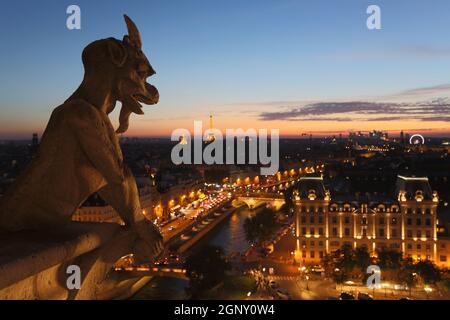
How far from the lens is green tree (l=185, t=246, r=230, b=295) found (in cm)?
1196

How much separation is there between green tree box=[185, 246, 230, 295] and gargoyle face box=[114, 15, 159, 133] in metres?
10.6

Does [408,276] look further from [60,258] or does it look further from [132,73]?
[60,258]

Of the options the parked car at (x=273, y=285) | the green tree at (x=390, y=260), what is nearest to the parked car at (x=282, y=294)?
the parked car at (x=273, y=285)

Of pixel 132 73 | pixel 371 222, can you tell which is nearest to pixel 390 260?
pixel 371 222

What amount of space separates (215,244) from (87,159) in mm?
17421

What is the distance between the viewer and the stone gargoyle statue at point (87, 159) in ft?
4.78

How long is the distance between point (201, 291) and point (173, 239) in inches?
263

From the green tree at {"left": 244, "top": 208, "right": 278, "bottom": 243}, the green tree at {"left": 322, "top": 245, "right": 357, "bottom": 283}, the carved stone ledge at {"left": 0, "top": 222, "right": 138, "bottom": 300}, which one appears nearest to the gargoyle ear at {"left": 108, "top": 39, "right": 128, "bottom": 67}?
the carved stone ledge at {"left": 0, "top": 222, "right": 138, "bottom": 300}

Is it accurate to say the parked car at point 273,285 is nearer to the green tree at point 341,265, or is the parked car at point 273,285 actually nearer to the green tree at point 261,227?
the green tree at point 341,265

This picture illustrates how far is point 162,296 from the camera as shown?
490 inches

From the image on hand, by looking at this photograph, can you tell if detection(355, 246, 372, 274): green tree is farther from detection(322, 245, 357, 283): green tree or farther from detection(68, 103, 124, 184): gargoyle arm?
detection(68, 103, 124, 184): gargoyle arm

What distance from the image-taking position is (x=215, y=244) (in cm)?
1866
